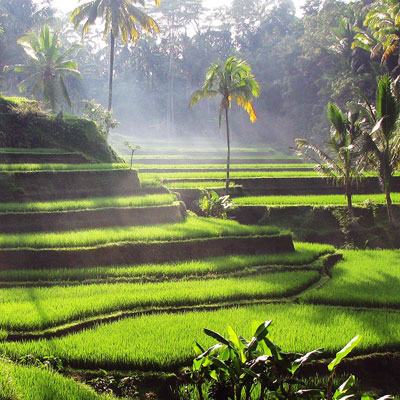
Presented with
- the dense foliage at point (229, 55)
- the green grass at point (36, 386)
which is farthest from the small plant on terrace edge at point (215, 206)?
the dense foliage at point (229, 55)

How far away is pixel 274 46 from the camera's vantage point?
37750 millimetres

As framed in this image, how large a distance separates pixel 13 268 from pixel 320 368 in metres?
4.69

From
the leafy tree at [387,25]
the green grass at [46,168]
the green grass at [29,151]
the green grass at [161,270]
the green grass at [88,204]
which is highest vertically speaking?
the leafy tree at [387,25]

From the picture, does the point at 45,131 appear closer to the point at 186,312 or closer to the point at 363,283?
the point at 186,312

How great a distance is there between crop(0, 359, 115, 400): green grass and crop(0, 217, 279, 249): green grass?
12.1 ft

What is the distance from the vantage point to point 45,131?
13.9m

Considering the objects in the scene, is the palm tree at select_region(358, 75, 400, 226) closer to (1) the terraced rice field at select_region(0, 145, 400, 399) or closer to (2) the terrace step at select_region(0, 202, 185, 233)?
(1) the terraced rice field at select_region(0, 145, 400, 399)

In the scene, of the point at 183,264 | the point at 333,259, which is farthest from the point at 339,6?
the point at 183,264

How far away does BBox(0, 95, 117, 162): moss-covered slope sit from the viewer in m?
13.5

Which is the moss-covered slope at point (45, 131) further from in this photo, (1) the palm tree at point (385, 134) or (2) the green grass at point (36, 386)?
(2) the green grass at point (36, 386)

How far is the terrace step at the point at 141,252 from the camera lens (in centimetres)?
670

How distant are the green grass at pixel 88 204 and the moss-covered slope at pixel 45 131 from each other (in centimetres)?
460

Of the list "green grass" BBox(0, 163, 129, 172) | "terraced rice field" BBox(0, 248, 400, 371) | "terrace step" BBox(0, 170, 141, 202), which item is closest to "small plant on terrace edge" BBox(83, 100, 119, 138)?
"green grass" BBox(0, 163, 129, 172)

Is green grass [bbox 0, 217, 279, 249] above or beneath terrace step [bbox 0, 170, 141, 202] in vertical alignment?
beneath
